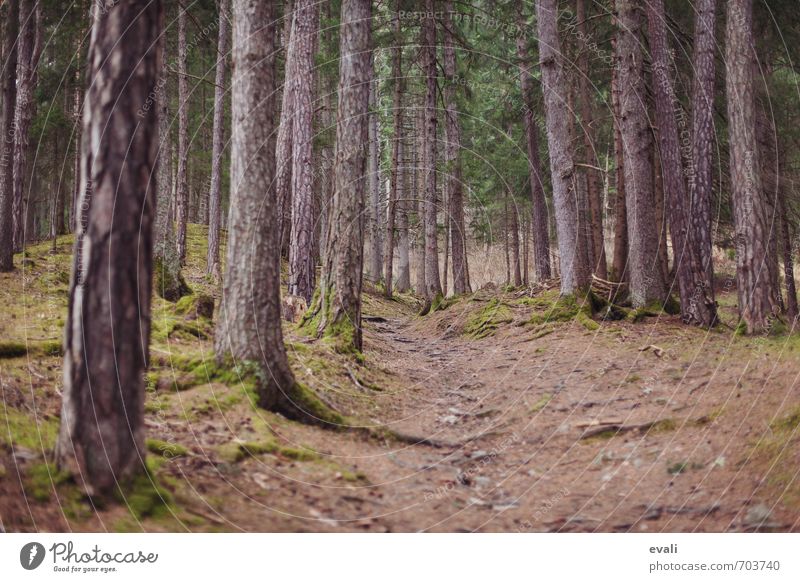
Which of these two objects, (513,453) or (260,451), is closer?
(260,451)

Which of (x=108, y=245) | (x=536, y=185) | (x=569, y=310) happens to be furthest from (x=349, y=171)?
(x=536, y=185)

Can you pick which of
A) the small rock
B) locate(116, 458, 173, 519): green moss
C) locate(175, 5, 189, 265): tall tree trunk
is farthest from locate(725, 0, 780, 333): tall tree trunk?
locate(175, 5, 189, 265): tall tree trunk

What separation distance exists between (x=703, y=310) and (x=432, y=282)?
949 cm

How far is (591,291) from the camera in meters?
11.8

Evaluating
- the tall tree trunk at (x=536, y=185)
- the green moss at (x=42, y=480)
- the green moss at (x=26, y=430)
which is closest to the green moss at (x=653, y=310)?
the tall tree trunk at (x=536, y=185)

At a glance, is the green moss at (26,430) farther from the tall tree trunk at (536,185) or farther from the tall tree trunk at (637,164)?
the tall tree trunk at (536,185)

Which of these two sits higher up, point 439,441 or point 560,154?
point 560,154

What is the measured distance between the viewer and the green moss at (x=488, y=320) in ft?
41.6

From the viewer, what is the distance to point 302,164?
38.4 ft

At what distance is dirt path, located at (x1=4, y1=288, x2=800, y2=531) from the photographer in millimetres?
3443

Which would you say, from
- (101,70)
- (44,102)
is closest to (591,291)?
(101,70)

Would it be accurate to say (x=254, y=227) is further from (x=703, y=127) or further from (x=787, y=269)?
(x=787, y=269)

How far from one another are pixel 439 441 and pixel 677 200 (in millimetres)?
7345

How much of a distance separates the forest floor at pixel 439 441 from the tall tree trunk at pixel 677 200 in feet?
3.21
